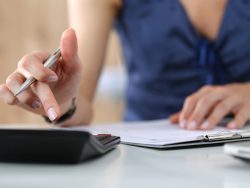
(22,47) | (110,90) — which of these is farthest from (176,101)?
(22,47)

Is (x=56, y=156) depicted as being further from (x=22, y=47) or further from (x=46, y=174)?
(x=22, y=47)

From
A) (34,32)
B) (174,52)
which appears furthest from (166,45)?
(34,32)

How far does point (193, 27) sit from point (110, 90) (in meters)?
0.68

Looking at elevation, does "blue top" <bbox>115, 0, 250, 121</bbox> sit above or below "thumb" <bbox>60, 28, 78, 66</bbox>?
below

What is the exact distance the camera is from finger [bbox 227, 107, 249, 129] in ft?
2.59

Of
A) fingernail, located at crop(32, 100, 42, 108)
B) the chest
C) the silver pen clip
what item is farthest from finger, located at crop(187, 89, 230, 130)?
the chest

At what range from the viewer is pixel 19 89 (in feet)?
2.13

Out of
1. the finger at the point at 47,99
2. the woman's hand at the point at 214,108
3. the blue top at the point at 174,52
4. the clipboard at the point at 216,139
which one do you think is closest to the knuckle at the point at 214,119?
the woman's hand at the point at 214,108

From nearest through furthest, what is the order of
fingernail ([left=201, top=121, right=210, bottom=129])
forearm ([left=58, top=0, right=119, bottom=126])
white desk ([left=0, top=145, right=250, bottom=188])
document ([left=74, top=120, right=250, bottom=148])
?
white desk ([left=0, top=145, right=250, bottom=188]) → document ([left=74, top=120, right=250, bottom=148]) → fingernail ([left=201, top=121, right=210, bottom=129]) → forearm ([left=58, top=0, right=119, bottom=126])

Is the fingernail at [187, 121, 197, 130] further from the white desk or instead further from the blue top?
the blue top

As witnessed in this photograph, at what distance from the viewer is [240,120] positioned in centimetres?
80

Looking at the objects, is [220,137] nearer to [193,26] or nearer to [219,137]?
[219,137]

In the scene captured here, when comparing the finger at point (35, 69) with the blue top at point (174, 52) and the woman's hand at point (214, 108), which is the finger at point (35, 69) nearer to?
the woman's hand at point (214, 108)

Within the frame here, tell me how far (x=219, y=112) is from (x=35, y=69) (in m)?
0.32
